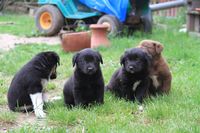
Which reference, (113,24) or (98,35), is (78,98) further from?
(113,24)

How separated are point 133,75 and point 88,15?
7.85 meters

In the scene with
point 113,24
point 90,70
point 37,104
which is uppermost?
point 90,70

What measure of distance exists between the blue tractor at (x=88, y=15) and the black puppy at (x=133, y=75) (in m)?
6.56

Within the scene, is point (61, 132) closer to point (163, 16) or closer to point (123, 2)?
point (123, 2)

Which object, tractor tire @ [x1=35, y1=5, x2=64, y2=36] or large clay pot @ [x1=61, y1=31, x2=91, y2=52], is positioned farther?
tractor tire @ [x1=35, y1=5, x2=64, y2=36]

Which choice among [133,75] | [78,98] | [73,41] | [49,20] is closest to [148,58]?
[133,75]

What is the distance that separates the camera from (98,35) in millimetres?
11016

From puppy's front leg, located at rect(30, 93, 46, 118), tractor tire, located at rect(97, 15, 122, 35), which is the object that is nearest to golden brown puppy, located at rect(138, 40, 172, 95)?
puppy's front leg, located at rect(30, 93, 46, 118)

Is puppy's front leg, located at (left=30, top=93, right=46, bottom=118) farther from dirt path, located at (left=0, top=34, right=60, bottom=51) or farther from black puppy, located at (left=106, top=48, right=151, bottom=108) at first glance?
dirt path, located at (left=0, top=34, right=60, bottom=51)

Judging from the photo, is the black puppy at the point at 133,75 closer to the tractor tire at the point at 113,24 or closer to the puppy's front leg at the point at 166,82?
the puppy's front leg at the point at 166,82

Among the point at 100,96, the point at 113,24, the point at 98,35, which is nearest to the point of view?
the point at 100,96

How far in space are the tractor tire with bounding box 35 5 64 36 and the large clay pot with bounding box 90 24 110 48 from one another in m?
3.15

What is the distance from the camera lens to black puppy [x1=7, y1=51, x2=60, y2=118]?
5.55 metres

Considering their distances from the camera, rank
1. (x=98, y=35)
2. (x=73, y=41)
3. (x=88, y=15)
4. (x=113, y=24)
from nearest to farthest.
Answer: (x=73, y=41), (x=98, y=35), (x=113, y=24), (x=88, y=15)
